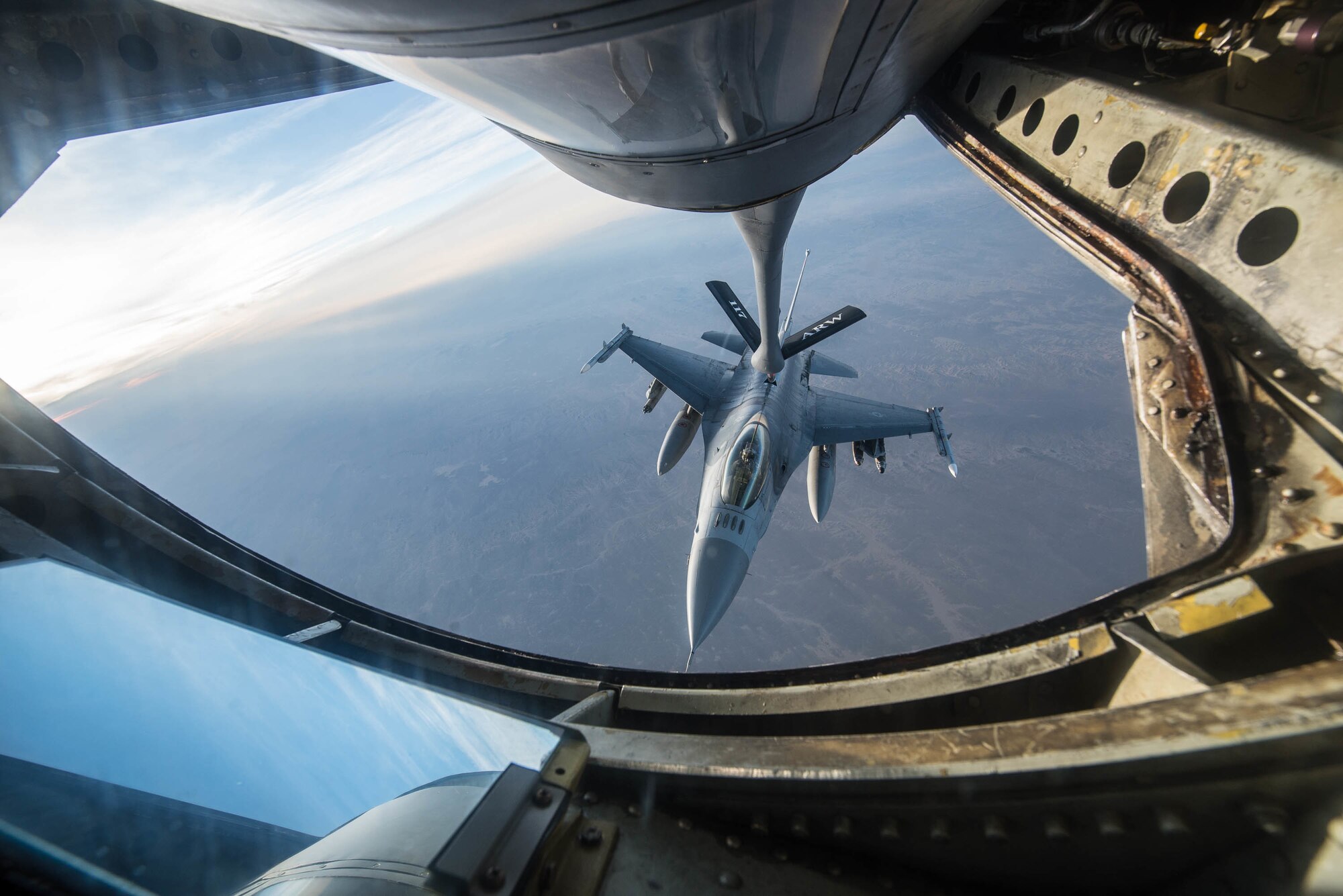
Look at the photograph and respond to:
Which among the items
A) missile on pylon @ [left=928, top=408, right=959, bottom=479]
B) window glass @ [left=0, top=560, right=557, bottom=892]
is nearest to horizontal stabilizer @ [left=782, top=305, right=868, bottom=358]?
missile on pylon @ [left=928, top=408, right=959, bottom=479]

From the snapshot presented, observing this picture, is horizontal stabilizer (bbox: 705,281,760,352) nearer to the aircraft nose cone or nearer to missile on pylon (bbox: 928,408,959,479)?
missile on pylon (bbox: 928,408,959,479)

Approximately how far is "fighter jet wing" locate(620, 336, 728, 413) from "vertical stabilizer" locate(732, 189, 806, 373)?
83.0 inches

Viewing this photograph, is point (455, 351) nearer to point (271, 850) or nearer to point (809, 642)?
point (809, 642)

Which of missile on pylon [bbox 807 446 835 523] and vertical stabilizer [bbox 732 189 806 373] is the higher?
vertical stabilizer [bbox 732 189 806 373]

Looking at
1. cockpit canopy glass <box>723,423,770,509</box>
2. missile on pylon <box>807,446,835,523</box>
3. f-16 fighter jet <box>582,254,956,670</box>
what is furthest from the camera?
missile on pylon <box>807,446,835,523</box>

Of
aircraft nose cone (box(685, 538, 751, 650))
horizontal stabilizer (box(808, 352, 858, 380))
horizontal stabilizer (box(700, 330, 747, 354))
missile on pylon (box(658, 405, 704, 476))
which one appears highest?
horizontal stabilizer (box(700, 330, 747, 354))

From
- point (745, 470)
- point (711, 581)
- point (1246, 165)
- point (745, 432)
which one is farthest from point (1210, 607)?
point (745, 432)

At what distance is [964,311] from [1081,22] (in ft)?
177

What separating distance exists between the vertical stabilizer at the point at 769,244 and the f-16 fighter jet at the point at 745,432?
1476mm

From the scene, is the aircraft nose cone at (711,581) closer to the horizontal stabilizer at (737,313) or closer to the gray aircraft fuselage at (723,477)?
the gray aircraft fuselage at (723,477)

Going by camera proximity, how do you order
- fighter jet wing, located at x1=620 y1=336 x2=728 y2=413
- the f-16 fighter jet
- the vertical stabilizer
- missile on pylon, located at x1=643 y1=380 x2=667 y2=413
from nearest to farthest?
the vertical stabilizer < the f-16 fighter jet < fighter jet wing, located at x1=620 y1=336 x2=728 y2=413 < missile on pylon, located at x1=643 y1=380 x2=667 y2=413

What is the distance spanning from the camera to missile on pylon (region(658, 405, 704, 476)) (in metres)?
11.7

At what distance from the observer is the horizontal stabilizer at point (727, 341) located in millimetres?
14023

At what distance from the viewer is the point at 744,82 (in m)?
1.68
